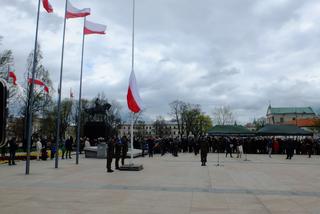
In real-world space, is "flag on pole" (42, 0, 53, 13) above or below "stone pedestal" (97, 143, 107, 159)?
above

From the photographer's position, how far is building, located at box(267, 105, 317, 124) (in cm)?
15962

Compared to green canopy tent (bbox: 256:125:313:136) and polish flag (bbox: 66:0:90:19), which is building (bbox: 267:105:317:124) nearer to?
green canopy tent (bbox: 256:125:313:136)

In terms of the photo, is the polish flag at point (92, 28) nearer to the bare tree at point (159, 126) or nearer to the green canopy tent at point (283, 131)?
the green canopy tent at point (283, 131)

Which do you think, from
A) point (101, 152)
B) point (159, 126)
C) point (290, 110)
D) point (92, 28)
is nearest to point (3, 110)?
point (92, 28)

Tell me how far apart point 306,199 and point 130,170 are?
31.5 feet

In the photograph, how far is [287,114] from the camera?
161750mm

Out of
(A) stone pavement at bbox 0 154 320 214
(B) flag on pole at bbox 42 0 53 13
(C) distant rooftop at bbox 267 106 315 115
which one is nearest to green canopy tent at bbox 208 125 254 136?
(A) stone pavement at bbox 0 154 320 214

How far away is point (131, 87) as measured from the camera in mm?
18469

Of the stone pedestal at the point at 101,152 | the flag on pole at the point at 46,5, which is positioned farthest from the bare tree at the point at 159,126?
the flag on pole at the point at 46,5

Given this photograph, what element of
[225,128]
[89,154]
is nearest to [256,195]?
[89,154]

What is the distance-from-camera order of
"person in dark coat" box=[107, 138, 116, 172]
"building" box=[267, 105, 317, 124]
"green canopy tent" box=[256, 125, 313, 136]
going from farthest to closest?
"building" box=[267, 105, 317, 124] → "green canopy tent" box=[256, 125, 313, 136] → "person in dark coat" box=[107, 138, 116, 172]

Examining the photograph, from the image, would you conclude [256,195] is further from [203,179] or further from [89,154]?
[89,154]

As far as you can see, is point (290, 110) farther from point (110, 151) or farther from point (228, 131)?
point (110, 151)

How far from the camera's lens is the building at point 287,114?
160 meters
